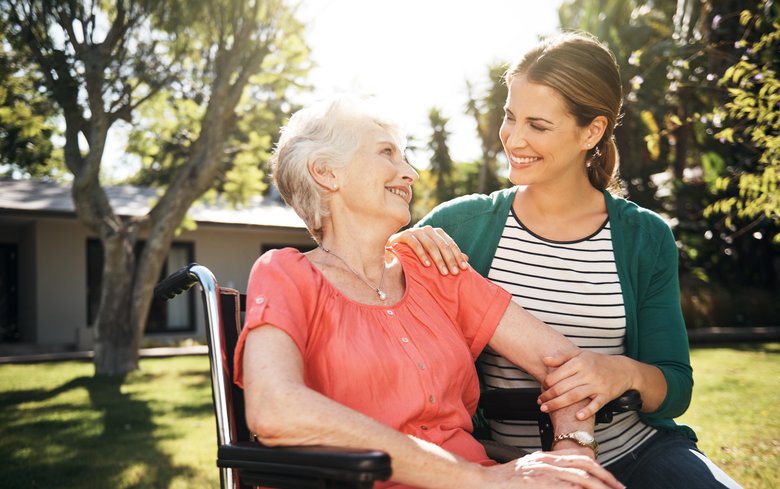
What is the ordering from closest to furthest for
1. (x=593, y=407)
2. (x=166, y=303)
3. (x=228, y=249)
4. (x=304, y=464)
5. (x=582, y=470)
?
(x=304, y=464), (x=582, y=470), (x=593, y=407), (x=166, y=303), (x=228, y=249)

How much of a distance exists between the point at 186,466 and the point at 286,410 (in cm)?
384

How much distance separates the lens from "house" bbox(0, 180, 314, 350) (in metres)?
14.6

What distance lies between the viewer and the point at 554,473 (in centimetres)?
164

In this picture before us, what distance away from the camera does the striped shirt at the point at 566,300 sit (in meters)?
2.38

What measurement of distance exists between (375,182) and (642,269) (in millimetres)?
1021

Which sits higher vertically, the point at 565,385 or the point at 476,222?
the point at 476,222

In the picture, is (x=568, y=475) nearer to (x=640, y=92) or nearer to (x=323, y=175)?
(x=323, y=175)

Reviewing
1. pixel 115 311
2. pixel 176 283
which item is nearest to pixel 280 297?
pixel 176 283

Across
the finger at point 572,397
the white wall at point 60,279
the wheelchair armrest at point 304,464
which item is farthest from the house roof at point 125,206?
the wheelchair armrest at point 304,464

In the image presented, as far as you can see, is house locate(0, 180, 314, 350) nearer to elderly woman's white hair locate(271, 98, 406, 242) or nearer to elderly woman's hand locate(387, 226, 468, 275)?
elderly woman's hand locate(387, 226, 468, 275)

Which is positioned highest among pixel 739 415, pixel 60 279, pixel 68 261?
pixel 739 415

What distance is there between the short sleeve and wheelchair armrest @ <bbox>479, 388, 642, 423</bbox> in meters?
0.71

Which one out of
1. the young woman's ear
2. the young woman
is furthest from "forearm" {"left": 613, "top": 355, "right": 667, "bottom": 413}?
the young woman's ear

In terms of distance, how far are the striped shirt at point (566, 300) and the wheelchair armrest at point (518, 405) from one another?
22 centimetres
